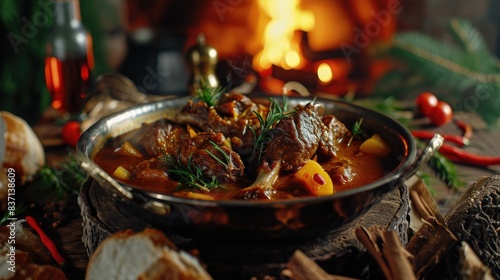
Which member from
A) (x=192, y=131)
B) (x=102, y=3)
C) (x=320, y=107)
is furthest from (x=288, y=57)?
(x=192, y=131)

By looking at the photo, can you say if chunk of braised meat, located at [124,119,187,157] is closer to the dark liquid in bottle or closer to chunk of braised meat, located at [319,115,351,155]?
chunk of braised meat, located at [319,115,351,155]

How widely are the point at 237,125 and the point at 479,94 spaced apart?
2889 mm

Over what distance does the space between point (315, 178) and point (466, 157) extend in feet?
6.44

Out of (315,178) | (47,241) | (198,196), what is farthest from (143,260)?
(47,241)

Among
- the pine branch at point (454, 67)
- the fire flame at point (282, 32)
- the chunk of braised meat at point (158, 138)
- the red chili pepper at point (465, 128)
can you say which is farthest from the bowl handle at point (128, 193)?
the fire flame at point (282, 32)

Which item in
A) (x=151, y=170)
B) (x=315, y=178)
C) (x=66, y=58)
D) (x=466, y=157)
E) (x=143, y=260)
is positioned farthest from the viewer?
(x=66, y=58)

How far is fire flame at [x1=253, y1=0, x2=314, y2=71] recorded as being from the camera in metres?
6.56

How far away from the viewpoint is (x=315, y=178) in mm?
2594

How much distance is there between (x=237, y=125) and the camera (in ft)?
9.77

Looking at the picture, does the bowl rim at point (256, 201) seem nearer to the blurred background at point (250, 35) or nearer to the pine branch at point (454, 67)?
the pine branch at point (454, 67)

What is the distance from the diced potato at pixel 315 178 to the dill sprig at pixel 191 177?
40cm

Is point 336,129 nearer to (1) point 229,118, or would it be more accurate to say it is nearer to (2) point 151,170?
(1) point 229,118

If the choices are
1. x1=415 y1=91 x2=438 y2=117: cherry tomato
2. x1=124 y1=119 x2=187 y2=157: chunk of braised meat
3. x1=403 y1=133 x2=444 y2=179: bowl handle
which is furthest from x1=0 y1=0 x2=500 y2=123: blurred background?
x1=403 y1=133 x2=444 y2=179: bowl handle

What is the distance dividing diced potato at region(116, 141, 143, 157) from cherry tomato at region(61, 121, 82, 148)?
4.54 feet
